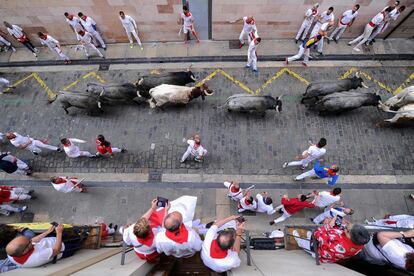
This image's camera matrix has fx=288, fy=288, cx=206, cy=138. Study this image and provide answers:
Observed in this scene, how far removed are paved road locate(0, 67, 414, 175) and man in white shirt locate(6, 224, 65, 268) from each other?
4.62 m

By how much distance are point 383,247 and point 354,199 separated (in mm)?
4496

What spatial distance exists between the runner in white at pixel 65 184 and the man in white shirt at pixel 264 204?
228 inches

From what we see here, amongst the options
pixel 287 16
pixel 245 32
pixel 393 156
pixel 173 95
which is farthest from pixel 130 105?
pixel 393 156

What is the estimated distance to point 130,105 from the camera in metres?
11.7

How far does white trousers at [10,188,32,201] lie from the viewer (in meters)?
9.12

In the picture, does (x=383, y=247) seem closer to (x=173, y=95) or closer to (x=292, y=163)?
(x=292, y=163)

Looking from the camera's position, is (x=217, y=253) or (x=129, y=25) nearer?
(x=217, y=253)

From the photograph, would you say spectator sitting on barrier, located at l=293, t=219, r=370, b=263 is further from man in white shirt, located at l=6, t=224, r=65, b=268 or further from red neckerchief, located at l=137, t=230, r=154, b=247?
man in white shirt, located at l=6, t=224, r=65, b=268

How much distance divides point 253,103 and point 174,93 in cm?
290

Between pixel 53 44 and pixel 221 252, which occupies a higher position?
pixel 53 44

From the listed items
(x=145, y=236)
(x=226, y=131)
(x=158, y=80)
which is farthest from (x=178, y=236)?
(x=158, y=80)

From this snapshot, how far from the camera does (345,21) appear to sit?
1173cm

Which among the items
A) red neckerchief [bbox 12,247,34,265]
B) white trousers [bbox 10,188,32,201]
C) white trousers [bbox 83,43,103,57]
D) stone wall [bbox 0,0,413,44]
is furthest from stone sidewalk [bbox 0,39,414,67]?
red neckerchief [bbox 12,247,34,265]

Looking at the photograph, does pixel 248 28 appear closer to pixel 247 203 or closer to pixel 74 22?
pixel 74 22
